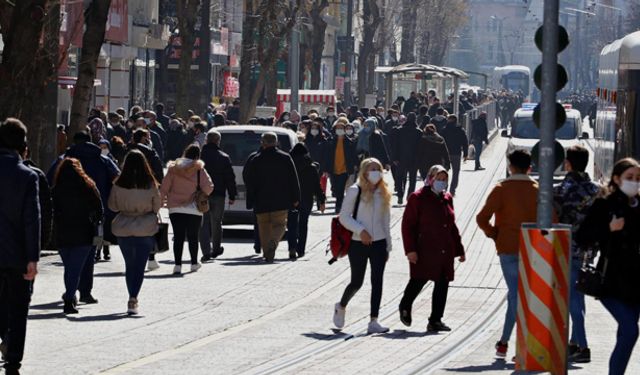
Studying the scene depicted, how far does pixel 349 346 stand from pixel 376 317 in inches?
41.4

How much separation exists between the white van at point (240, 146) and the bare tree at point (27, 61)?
12.2 feet

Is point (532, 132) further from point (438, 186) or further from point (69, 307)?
point (438, 186)

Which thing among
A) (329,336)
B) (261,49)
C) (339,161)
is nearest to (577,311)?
(329,336)

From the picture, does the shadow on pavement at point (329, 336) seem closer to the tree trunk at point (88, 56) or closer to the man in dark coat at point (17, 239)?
the man in dark coat at point (17, 239)

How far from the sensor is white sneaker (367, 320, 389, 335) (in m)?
15.9

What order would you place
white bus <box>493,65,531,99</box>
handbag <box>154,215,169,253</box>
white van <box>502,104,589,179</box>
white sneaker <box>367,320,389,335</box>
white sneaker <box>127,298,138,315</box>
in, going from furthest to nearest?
1. white bus <box>493,65,531,99</box>
2. white van <box>502,104,589,179</box>
3. handbag <box>154,215,169,253</box>
4. white sneaker <box>127,298,138,315</box>
5. white sneaker <box>367,320,389,335</box>

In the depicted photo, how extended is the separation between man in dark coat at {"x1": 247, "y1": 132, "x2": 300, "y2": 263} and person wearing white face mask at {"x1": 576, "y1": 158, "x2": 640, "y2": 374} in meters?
11.1

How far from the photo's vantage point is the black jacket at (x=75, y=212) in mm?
16500

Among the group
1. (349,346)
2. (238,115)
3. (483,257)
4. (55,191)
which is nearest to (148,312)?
(55,191)

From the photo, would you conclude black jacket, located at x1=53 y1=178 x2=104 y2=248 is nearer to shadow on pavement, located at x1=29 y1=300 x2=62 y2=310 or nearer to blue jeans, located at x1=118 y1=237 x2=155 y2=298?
blue jeans, located at x1=118 y1=237 x2=155 y2=298

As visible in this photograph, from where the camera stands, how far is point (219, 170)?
2303cm

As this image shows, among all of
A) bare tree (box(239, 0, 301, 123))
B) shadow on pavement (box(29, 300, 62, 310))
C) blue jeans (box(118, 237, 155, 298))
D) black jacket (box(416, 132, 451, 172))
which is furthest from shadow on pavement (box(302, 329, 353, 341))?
bare tree (box(239, 0, 301, 123))

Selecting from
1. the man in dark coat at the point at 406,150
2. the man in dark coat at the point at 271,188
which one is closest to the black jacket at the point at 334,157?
the man in dark coat at the point at 406,150

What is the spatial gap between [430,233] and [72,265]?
11.0 ft
